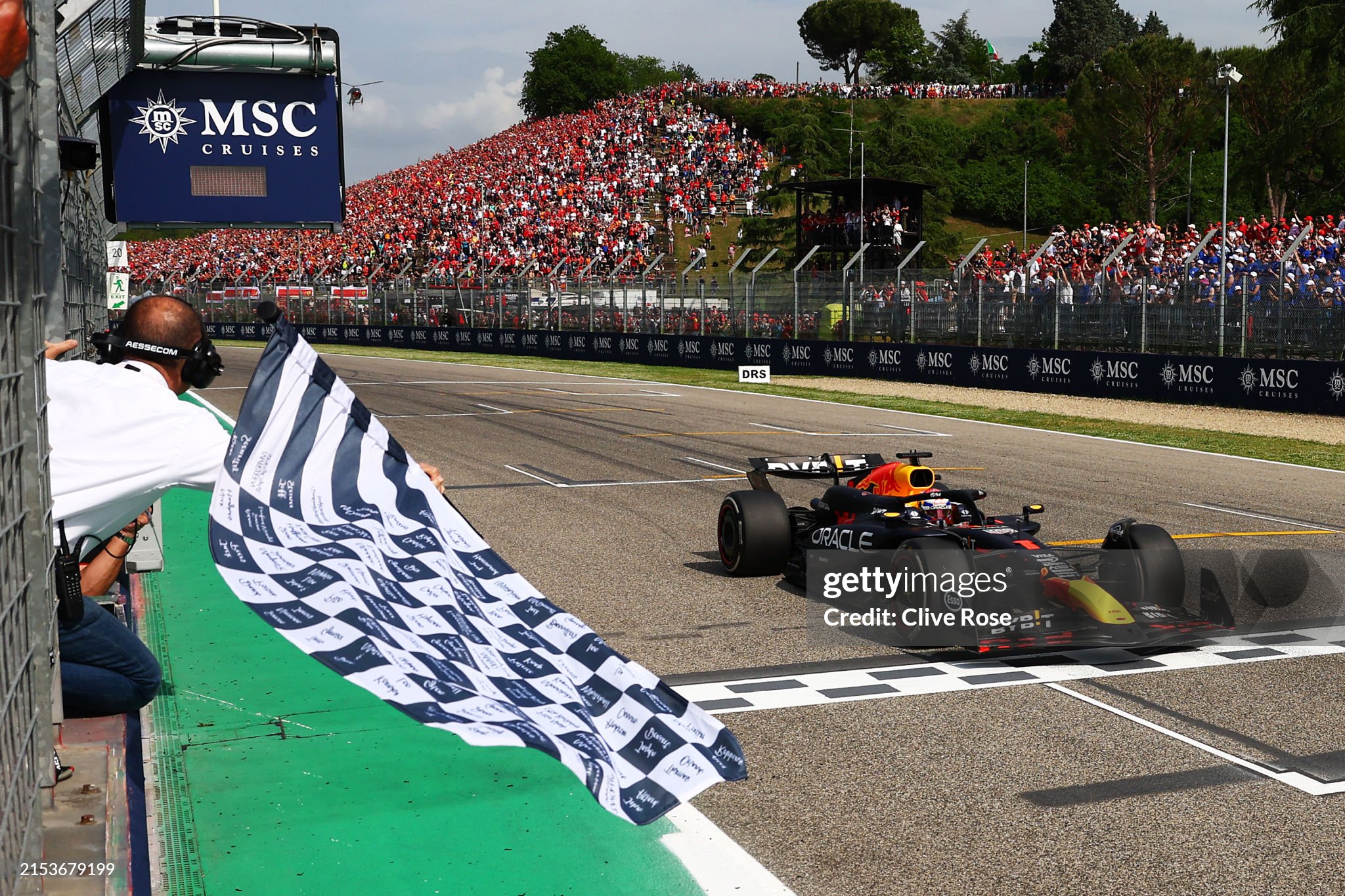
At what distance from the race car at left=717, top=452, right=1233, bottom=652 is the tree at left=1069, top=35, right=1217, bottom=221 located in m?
72.8

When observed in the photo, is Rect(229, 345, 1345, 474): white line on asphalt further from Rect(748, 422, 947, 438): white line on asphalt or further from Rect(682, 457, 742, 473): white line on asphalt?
Rect(682, 457, 742, 473): white line on asphalt

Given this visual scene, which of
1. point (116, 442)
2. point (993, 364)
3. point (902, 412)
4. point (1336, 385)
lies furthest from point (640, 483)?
point (993, 364)

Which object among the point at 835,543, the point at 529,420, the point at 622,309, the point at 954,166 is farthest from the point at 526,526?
the point at 954,166

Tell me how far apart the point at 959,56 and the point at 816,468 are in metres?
129

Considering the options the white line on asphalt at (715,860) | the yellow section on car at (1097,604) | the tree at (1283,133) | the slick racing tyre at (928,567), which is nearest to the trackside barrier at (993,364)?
the yellow section on car at (1097,604)

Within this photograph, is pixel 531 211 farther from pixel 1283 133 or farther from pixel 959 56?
pixel 959 56

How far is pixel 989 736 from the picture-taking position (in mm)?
5367

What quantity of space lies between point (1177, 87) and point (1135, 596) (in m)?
77.9

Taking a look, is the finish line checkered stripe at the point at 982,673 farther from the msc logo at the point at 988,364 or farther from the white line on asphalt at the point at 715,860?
the msc logo at the point at 988,364

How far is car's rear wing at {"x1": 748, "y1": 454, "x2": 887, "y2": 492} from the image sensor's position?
29.1 ft

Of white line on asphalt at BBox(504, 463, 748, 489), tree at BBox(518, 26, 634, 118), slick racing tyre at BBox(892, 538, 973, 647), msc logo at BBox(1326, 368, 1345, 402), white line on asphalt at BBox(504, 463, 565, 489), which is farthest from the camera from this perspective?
tree at BBox(518, 26, 634, 118)

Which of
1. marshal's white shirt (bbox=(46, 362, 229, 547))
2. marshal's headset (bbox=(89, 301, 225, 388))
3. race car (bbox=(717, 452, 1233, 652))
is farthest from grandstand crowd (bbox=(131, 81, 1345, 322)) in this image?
marshal's white shirt (bbox=(46, 362, 229, 547))

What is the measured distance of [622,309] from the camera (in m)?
37.3

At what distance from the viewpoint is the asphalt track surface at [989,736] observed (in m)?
Answer: 4.16
